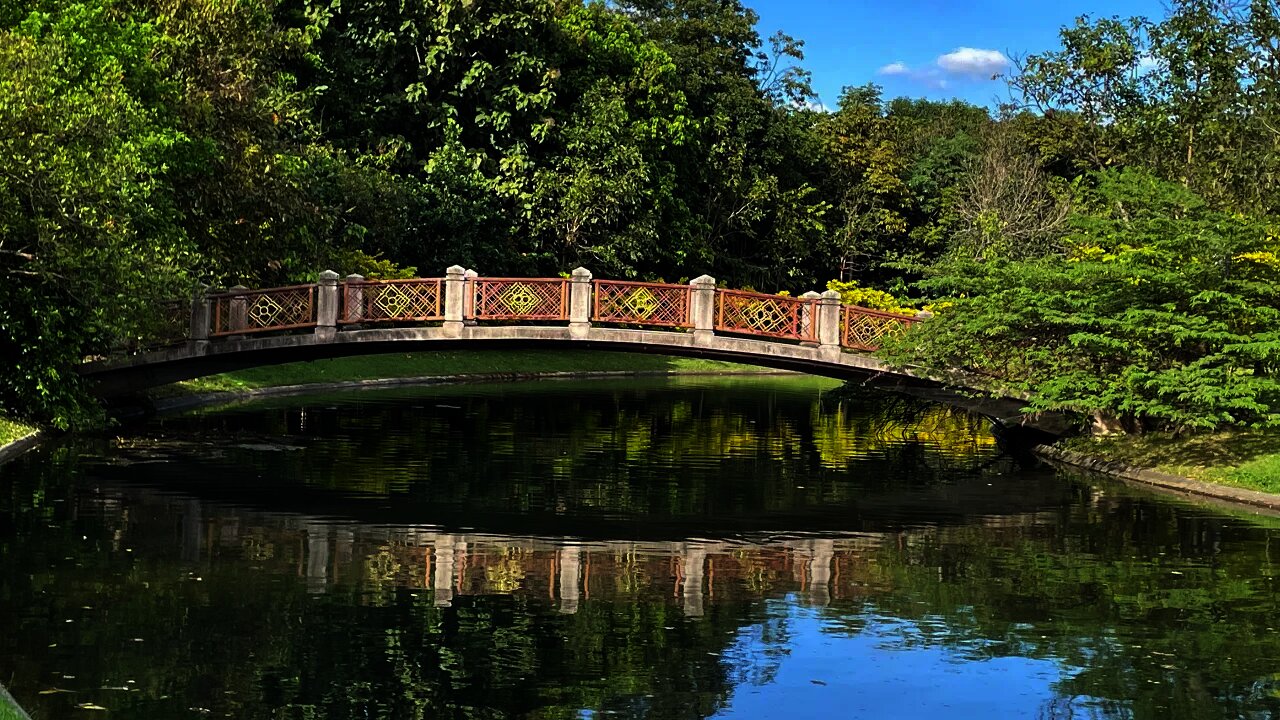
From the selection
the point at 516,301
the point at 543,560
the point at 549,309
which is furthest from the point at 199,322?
the point at 543,560

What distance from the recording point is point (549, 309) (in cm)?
3111

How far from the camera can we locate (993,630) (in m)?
14.4

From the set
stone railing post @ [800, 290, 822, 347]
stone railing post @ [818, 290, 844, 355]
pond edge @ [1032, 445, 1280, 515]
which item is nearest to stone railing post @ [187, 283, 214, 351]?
stone railing post @ [800, 290, 822, 347]

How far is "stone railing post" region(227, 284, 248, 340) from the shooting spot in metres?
30.5

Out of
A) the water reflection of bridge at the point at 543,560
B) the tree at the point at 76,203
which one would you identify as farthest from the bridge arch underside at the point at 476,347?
the water reflection of bridge at the point at 543,560

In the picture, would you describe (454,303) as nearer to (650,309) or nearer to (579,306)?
(579,306)

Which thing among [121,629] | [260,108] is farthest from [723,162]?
[121,629]

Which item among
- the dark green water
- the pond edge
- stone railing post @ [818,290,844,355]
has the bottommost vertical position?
the dark green water

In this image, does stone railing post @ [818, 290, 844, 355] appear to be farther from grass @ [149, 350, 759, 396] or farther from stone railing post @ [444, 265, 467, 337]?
grass @ [149, 350, 759, 396]

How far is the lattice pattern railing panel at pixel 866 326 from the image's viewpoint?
3083cm

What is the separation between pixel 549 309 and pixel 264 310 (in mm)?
5675

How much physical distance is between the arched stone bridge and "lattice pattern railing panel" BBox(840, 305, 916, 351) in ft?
0.08

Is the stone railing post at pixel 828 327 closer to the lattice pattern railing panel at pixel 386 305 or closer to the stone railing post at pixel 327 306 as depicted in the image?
the lattice pattern railing panel at pixel 386 305

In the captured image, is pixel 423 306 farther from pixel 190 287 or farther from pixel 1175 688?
pixel 1175 688
